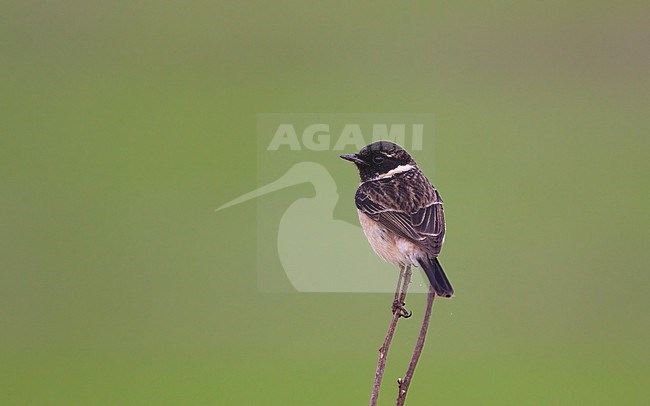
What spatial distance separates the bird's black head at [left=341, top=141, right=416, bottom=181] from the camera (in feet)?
6.03

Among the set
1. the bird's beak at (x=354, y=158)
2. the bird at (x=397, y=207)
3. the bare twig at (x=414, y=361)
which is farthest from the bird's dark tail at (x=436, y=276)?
the bird's beak at (x=354, y=158)

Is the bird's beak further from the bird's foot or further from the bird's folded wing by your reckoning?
the bird's foot

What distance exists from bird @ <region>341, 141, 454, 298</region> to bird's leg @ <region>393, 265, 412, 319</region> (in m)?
0.07

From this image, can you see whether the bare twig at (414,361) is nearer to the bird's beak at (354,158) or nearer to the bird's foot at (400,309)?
the bird's foot at (400,309)

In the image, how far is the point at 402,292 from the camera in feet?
4.90

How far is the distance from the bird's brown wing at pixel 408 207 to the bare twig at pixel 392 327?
11 cm

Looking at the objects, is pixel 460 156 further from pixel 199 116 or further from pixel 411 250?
pixel 411 250

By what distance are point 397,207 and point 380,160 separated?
13cm

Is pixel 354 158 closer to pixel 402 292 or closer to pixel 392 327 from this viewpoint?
pixel 402 292

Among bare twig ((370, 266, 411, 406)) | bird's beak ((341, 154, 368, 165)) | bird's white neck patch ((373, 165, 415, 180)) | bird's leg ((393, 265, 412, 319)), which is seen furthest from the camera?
bird's white neck patch ((373, 165, 415, 180))

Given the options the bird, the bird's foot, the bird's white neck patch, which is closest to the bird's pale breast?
the bird

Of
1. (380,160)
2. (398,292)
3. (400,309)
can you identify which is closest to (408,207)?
(380,160)

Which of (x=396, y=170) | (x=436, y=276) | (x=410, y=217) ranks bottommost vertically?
(x=436, y=276)

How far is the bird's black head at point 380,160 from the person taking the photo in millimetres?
1838
